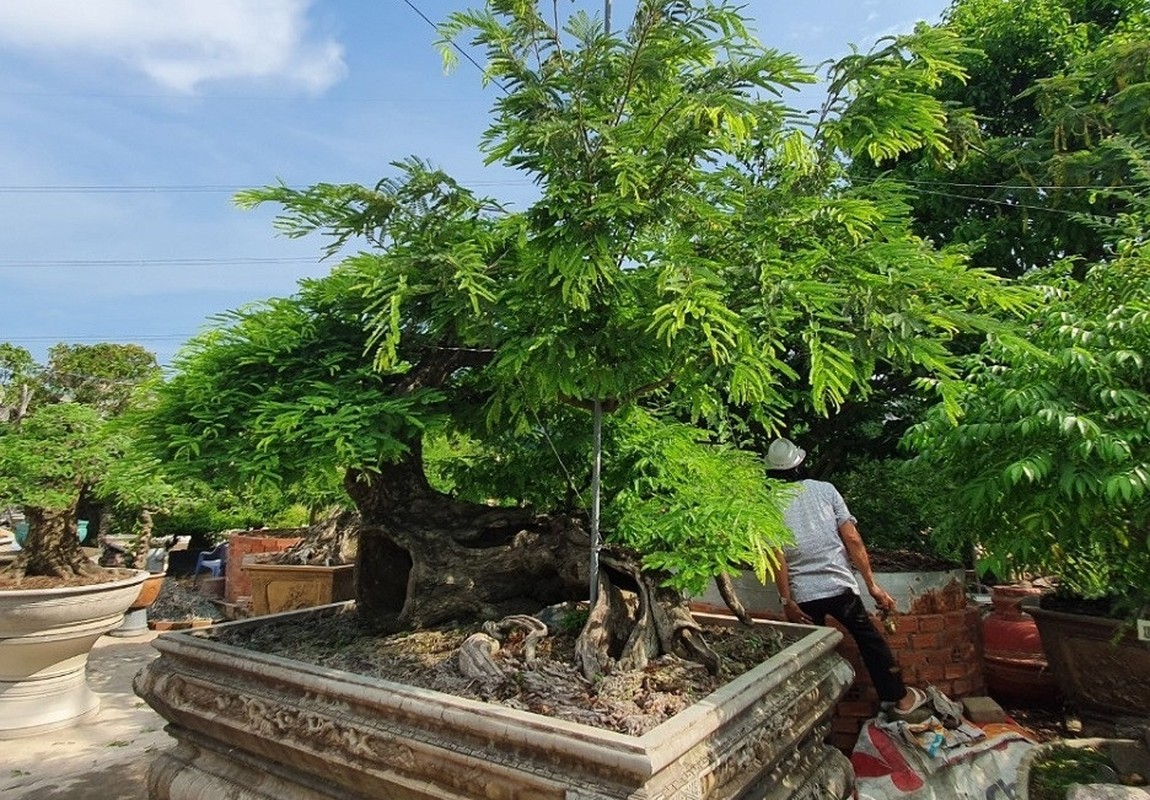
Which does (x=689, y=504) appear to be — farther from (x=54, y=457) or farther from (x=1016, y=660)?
(x=54, y=457)

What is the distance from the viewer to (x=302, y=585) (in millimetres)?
4391

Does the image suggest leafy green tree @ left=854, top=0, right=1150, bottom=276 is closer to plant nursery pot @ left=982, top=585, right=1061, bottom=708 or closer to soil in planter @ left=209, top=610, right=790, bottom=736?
plant nursery pot @ left=982, top=585, right=1061, bottom=708

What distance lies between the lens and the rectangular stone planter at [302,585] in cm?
434

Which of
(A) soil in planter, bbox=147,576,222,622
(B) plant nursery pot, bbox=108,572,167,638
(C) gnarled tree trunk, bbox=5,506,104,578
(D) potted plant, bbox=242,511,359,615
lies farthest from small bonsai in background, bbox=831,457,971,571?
(A) soil in planter, bbox=147,576,222,622

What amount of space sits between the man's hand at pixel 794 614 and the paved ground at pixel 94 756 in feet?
8.15

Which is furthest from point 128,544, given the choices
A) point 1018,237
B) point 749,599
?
point 1018,237

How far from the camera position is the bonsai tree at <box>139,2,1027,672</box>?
1722mm

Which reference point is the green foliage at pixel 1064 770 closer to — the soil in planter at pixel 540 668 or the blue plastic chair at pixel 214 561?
the soil in planter at pixel 540 668

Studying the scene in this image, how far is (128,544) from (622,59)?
21.6 ft

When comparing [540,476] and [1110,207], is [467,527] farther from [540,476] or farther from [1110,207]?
[1110,207]

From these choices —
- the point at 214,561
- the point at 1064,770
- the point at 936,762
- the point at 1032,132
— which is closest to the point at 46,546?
the point at 936,762

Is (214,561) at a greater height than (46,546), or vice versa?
(46,546)

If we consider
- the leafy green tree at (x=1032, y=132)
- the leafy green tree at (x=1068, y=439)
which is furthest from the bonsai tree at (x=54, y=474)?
the leafy green tree at (x=1032, y=132)

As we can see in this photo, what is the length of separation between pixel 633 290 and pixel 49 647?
3358mm
